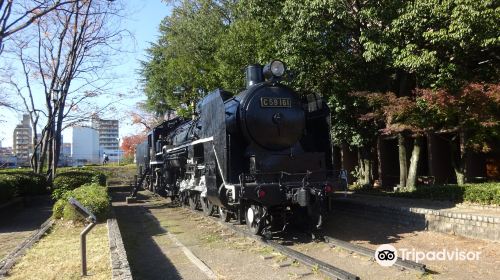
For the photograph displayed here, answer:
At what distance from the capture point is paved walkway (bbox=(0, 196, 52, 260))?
34.2 feet

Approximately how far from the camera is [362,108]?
1546cm

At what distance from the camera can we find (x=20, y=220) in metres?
14.5

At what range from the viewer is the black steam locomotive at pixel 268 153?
29.1ft

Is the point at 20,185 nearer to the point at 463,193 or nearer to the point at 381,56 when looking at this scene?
the point at 381,56

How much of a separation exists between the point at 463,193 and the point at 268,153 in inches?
212

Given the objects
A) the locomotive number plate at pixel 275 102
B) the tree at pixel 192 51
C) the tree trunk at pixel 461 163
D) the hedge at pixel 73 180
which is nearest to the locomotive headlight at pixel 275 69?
the locomotive number plate at pixel 275 102

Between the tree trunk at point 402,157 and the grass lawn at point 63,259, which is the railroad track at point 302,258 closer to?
the grass lawn at point 63,259

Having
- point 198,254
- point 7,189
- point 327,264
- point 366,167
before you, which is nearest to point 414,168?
point 366,167

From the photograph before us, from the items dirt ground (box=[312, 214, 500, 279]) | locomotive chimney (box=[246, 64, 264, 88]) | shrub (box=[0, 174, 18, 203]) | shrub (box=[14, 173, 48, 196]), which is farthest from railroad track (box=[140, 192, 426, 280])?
shrub (box=[14, 173, 48, 196])

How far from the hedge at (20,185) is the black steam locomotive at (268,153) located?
9357 millimetres

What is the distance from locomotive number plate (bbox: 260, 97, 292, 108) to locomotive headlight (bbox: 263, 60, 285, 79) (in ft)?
2.11

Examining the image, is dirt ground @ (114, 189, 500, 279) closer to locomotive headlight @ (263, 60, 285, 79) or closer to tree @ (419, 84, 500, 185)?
tree @ (419, 84, 500, 185)

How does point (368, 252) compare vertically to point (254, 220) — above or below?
below

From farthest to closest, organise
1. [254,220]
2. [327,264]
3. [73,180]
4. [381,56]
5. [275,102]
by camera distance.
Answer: [73,180] → [381,56] → [275,102] → [254,220] → [327,264]
